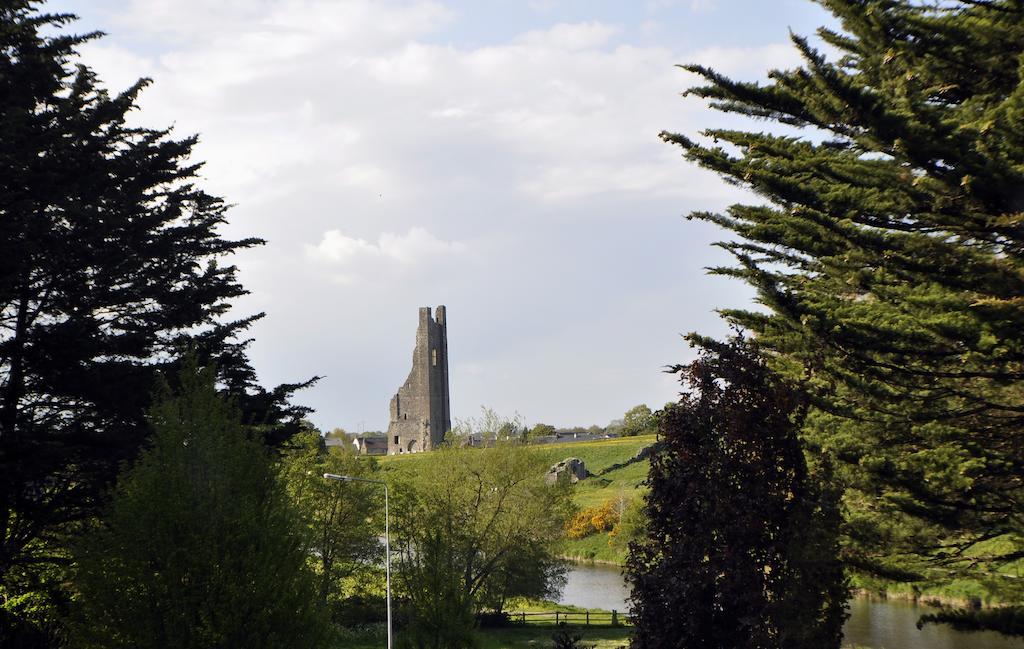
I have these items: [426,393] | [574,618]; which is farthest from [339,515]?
[426,393]

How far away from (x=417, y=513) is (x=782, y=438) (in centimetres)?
2809

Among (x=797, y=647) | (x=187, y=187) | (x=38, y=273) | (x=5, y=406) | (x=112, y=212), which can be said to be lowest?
(x=797, y=647)

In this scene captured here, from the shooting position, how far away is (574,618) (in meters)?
36.7

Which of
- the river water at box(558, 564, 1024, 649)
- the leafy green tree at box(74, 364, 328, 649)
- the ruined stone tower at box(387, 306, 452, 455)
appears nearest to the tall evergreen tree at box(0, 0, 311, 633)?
the leafy green tree at box(74, 364, 328, 649)

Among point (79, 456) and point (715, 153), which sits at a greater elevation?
point (715, 153)

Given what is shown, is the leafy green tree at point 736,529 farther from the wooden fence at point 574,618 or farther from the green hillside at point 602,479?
the green hillside at point 602,479

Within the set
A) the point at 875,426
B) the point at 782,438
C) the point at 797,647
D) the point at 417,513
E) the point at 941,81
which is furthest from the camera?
the point at 417,513

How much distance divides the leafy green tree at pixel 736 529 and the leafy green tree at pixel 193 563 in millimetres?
4280

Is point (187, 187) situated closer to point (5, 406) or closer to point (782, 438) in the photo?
point (5, 406)

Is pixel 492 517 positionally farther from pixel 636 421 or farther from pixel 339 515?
pixel 636 421

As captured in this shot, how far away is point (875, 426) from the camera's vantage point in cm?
1552

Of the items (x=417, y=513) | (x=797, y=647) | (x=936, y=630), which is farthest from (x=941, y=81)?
(x=417, y=513)

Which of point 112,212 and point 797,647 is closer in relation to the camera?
point 797,647

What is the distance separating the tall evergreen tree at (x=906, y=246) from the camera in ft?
35.4
